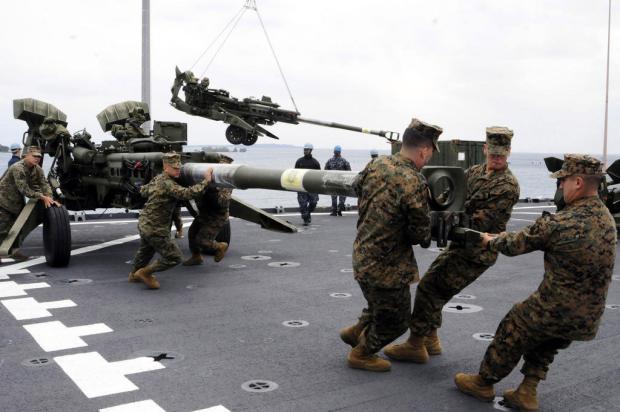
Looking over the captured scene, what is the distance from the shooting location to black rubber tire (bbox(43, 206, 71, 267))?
287 inches

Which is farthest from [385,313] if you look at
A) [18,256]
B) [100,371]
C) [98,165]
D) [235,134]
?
[235,134]

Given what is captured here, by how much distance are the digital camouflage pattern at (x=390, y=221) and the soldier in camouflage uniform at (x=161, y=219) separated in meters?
2.81

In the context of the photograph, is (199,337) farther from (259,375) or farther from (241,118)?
(241,118)

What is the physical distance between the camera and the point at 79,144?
861 cm

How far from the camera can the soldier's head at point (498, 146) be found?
13.2 feet

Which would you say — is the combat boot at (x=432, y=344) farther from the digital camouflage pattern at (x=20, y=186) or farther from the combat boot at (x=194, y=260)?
the digital camouflage pattern at (x=20, y=186)

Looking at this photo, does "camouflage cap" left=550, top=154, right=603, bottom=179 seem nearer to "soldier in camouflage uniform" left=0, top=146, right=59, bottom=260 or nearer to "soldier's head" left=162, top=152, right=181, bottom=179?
"soldier's head" left=162, top=152, right=181, bottom=179

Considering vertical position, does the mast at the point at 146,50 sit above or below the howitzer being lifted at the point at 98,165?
above

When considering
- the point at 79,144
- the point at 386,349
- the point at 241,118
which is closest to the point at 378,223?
the point at 386,349

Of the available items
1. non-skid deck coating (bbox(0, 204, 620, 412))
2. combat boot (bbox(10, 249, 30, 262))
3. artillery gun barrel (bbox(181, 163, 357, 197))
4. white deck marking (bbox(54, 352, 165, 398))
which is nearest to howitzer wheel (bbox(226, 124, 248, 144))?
non-skid deck coating (bbox(0, 204, 620, 412))

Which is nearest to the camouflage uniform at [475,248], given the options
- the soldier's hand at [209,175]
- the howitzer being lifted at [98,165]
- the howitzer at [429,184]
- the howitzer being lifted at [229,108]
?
the howitzer at [429,184]

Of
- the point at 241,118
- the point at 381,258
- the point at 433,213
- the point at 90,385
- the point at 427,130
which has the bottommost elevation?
the point at 90,385

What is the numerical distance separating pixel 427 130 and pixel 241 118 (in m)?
8.32

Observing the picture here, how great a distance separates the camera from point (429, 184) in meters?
3.70
